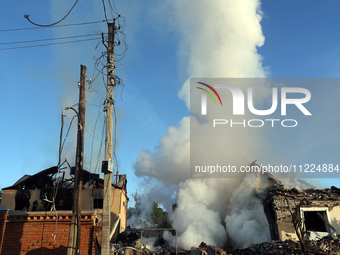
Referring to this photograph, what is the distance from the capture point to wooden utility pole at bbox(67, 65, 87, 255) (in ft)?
30.0

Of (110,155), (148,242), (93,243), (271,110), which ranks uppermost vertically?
(271,110)

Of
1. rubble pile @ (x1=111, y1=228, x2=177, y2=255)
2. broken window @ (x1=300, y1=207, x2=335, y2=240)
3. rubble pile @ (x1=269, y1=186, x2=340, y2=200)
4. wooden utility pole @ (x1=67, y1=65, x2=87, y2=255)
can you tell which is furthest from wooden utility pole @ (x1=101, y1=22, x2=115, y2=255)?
rubble pile @ (x1=269, y1=186, x2=340, y2=200)

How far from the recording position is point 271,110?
62.0 feet

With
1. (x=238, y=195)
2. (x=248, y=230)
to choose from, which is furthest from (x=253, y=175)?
(x=248, y=230)

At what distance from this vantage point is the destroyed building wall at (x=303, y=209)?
19594mm

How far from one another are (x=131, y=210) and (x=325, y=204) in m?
54.7

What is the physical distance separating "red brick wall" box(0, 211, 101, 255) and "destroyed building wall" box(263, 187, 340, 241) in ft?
49.5

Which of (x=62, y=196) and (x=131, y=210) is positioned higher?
(x=62, y=196)

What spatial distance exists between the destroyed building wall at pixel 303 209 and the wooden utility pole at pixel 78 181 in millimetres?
16230

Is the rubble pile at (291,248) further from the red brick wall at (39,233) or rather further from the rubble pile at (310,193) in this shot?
the red brick wall at (39,233)

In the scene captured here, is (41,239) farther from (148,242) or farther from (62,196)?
(148,242)

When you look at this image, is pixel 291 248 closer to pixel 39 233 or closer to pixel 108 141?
pixel 108 141

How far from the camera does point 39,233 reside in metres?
11.0

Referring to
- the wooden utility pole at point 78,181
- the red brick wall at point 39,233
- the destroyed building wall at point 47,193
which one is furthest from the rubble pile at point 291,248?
the destroyed building wall at point 47,193
